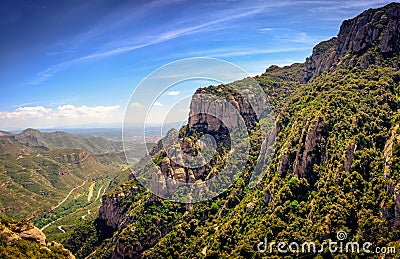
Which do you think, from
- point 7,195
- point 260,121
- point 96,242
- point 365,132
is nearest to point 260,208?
point 365,132

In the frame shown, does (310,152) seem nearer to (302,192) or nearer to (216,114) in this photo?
(302,192)

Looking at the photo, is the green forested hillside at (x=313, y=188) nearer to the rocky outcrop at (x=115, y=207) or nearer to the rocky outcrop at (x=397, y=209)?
the rocky outcrop at (x=397, y=209)

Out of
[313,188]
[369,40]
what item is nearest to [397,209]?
[313,188]

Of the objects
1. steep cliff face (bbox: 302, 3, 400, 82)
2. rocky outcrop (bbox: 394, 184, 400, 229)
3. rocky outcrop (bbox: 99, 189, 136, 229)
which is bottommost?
rocky outcrop (bbox: 99, 189, 136, 229)

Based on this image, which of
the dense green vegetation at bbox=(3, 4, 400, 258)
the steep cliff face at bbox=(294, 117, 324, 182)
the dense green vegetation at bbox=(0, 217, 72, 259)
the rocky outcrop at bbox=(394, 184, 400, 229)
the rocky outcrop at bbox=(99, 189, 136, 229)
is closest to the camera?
the rocky outcrop at bbox=(394, 184, 400, 229)

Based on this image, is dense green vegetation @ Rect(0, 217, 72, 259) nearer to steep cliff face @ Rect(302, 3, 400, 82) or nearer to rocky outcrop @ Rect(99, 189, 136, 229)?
rocky outcrop @ Rect(99, 189, 136, 229)

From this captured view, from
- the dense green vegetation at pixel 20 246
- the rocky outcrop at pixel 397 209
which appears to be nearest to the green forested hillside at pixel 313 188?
the rocky outcrop at pixel 397 209

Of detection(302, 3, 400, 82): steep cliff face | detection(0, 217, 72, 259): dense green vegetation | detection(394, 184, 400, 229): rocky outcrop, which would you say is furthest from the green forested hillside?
detection(0, 217, 72, 259): dense green vegetation

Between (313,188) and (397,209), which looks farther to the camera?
(313,188)
